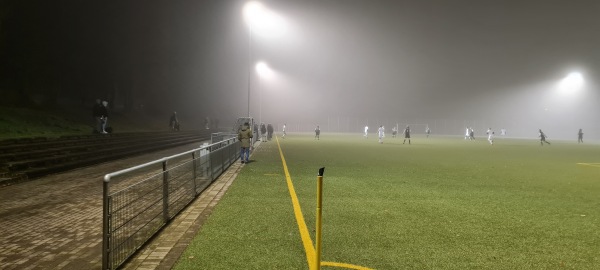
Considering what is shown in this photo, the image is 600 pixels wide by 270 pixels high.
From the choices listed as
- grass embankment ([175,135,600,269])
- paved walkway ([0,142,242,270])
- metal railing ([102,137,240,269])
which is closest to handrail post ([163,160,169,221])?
metal railing ([102,137,240,269])

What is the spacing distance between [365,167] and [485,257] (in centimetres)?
1035

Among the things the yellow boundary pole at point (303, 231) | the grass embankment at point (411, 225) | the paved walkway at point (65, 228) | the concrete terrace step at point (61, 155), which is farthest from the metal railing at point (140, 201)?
the concrete terrace step at point (61, 155)

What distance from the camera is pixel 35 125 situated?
22203 millimetres

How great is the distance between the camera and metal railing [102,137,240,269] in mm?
4309

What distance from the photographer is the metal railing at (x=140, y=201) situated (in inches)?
170

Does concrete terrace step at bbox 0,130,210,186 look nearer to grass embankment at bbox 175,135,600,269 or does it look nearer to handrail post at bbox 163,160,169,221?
grass embankment at bbox 175,135,600,269

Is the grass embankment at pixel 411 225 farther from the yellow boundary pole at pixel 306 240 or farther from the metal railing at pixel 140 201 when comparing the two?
the metal railing at pixel 140 201

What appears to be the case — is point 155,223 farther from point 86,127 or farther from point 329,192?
point 86,127

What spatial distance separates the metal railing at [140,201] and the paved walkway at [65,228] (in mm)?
196

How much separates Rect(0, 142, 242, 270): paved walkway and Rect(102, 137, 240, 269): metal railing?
0.20 m

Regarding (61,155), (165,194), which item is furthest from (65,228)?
(61,155)

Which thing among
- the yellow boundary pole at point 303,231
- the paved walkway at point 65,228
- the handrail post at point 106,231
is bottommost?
the paved walkway at point 65,228

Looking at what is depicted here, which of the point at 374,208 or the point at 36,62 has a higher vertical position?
the point at 36,62

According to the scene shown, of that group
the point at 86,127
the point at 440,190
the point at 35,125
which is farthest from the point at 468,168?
the point at 86,127
